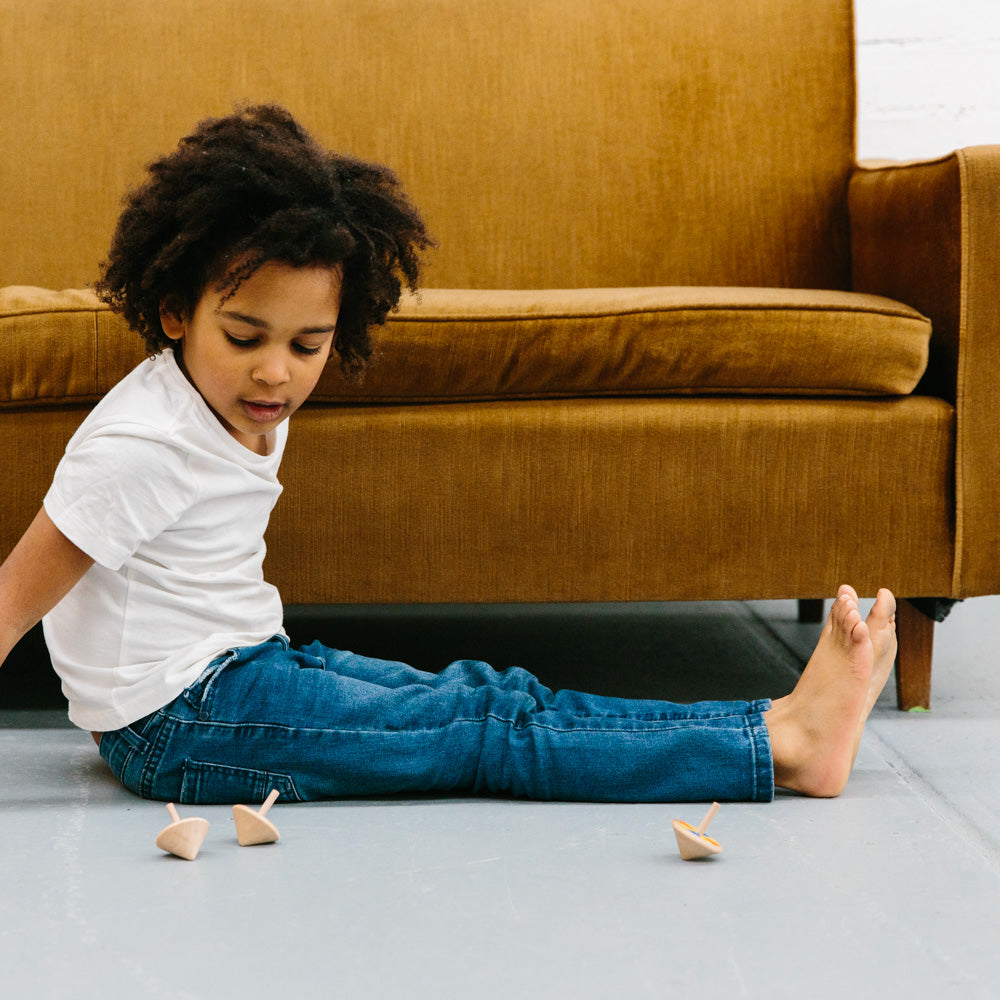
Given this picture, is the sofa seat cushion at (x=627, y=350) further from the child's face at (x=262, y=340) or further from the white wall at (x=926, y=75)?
the white wall at (x=926, y=75)

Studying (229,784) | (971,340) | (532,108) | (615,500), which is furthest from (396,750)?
(532,108)

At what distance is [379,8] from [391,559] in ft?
3.42

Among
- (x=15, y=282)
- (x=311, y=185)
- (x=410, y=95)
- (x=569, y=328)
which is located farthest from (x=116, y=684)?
(x=410, y=95)

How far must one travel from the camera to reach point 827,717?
40.8 inches

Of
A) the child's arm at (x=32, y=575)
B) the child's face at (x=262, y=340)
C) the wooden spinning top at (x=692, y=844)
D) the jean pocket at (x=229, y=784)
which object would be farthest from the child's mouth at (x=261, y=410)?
the wooden spinning top at (x=692, y=844)

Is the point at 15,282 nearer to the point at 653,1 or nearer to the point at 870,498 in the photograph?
the point at 653,1

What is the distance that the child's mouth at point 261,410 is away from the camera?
1.02 meters

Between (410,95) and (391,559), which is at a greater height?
(410,95)

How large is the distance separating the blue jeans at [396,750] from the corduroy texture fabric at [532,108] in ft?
3.24

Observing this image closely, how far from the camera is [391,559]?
130cm

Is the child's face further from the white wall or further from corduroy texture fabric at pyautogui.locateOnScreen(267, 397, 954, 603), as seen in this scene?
the white wall

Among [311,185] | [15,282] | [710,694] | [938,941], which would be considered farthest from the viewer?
[15,282]

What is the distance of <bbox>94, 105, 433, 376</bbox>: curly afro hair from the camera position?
3.20 feet

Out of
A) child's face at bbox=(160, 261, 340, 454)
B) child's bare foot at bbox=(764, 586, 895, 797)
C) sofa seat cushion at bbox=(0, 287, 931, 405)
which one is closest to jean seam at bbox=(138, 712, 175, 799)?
child's face at bbox=(160, 261, 340, 454)
